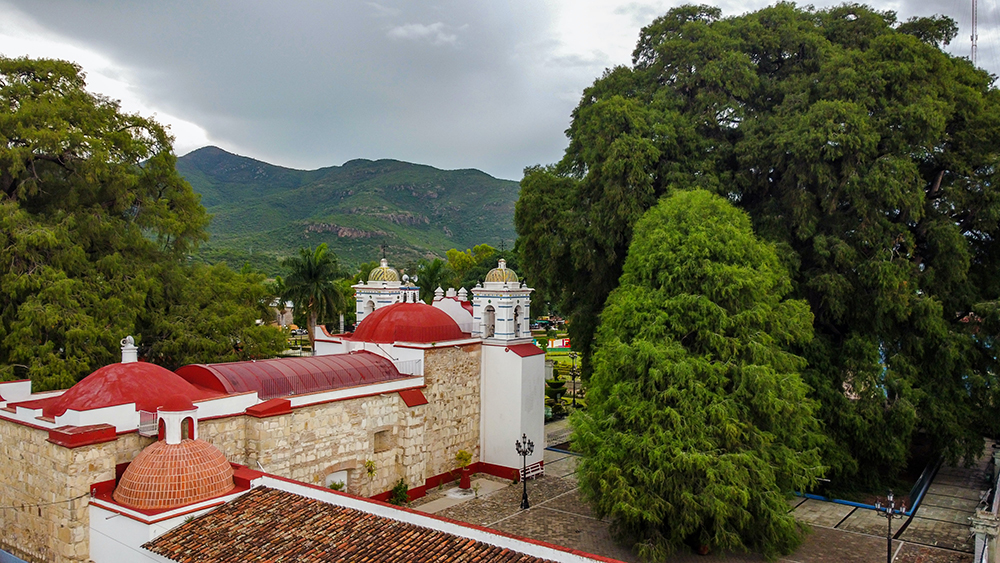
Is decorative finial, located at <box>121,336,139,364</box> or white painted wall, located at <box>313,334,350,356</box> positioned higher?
decorative finial, located at <box>121,336,139,364</box>

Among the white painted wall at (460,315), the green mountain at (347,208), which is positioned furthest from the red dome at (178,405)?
the green mountain at (347,208)

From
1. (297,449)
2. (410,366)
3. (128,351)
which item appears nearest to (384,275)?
(410,366)

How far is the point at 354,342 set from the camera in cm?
1825

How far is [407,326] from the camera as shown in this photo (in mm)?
17641

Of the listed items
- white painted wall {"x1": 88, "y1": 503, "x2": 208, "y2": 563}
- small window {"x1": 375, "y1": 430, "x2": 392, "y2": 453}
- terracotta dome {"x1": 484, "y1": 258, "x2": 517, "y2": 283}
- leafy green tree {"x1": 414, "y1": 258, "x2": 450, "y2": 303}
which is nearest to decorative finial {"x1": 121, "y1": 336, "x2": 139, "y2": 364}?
white painted wall {"x1": 88, "y1": 503, "x2": 208, "y2": 563}

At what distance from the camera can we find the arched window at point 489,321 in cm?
1923

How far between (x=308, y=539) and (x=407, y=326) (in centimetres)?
838

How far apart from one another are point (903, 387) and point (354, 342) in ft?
46.5

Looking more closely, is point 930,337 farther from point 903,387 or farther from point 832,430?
point 832,430

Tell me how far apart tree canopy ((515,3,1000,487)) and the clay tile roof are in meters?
10.8

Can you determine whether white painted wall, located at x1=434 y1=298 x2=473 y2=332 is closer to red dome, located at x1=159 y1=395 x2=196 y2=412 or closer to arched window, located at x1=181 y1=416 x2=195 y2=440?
arched window, located at x1=181 y1=416 x2=195 y2=440

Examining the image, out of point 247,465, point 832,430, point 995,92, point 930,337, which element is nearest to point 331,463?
point 247,465

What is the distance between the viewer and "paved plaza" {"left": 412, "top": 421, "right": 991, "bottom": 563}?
45.3ft

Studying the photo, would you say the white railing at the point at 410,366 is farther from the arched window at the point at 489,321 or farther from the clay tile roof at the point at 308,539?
the clay tile roof at the point at 308,539
